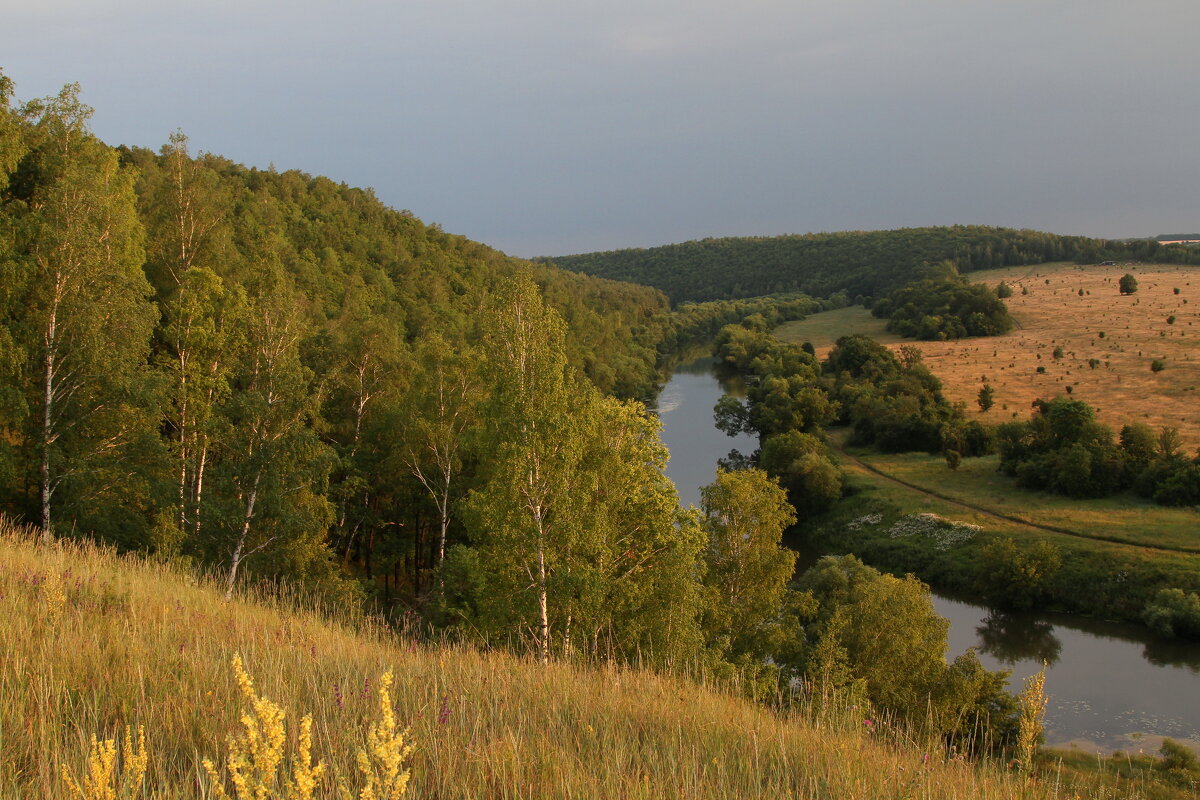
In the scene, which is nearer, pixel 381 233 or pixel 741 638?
pixel 741 638

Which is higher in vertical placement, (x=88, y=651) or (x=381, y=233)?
(x=381, y=233)

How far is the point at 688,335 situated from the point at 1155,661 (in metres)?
97.1

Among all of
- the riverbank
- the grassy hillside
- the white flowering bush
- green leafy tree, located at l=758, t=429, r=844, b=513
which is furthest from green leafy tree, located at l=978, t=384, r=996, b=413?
the grassy hillside

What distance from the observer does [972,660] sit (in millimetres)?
21328

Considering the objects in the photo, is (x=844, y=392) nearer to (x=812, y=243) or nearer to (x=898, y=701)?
(x=898, y=701)

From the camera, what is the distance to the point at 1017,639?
102 feet

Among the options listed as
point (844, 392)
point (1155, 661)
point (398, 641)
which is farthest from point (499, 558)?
point (844, 392)

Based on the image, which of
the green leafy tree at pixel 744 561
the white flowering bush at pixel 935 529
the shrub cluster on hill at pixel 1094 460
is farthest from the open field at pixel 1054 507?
the green leafy tree at pixel 744 561

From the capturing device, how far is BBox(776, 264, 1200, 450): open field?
179ft

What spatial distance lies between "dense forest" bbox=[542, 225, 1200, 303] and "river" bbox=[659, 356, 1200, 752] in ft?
355

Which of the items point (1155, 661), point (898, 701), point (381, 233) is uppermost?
point (381, 233)

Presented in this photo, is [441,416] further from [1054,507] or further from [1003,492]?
[1003,492]

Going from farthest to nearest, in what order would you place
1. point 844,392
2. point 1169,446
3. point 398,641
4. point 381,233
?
point 381,233 → point 844,392 → point 1169,446 → point 398,641

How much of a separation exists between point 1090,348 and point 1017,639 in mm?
53451
